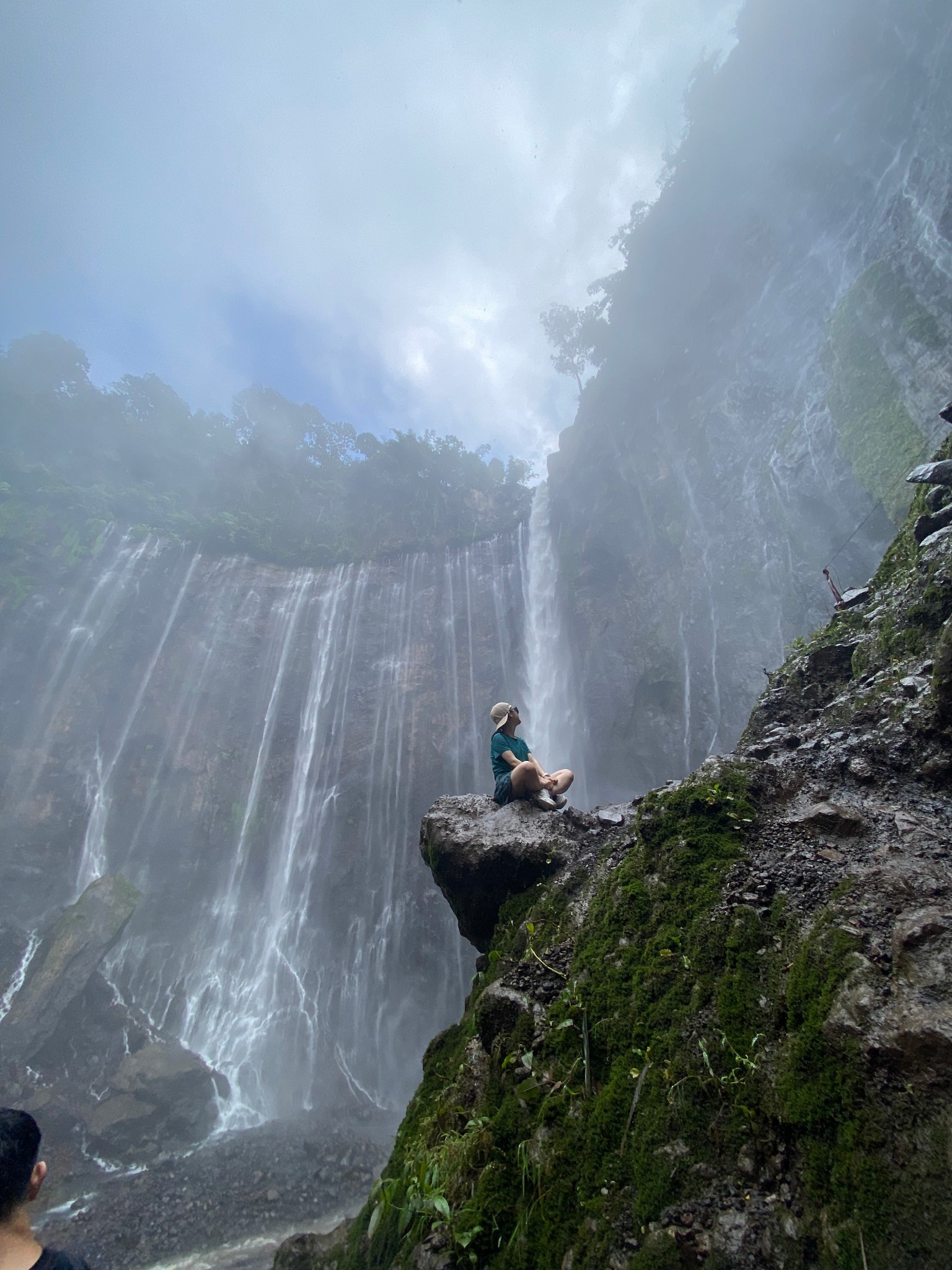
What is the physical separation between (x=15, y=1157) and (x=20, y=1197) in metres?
0.13

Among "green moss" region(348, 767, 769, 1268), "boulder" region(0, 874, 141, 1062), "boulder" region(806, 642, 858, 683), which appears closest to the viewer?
"green moss" region(348, 767, 769, 1268)

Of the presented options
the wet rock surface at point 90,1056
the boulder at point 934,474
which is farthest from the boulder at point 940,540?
the wet rock surface at point 90,1056

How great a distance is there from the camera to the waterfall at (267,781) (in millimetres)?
16938

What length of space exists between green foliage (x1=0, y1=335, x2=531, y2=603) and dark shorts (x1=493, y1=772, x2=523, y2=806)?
23997mm

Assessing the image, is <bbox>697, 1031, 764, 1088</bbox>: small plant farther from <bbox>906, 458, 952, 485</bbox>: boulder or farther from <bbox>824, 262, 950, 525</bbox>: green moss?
<bbox>824, 262, 950, 525</bbox>: green moss

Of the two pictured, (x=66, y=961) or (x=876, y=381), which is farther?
(x=66, y=961)

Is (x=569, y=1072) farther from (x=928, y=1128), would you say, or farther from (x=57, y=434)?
(x=57, y=434)

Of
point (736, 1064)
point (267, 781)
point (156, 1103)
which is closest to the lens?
point (736, 1064)

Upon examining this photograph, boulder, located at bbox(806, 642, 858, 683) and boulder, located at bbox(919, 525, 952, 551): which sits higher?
boulder, located at bbox(919, 525, 952, 551)

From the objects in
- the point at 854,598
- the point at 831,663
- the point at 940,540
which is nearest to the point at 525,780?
the point at 831,663

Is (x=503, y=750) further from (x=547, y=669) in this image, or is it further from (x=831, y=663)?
(x=547, y=669)

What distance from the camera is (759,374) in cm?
1783

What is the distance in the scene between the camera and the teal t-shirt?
186 inches

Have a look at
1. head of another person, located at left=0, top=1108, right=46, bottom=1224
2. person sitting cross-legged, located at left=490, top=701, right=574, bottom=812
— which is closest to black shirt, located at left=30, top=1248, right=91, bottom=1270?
head of another person, located at left=0, top=1108, right=46, bottom=1224
